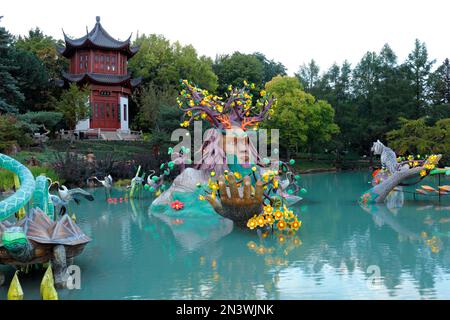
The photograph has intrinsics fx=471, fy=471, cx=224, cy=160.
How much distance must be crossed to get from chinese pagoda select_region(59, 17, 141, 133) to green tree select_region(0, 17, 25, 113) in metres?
5.88

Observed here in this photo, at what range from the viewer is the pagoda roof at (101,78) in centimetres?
3086

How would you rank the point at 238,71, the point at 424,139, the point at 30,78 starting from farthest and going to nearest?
the point at 238,71 → the point at 30,78 → the point at 424,139

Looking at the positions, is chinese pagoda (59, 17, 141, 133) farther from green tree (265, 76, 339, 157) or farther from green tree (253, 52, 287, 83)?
green tree (253, 52, 287, 83)

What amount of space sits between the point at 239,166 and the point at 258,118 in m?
1.37

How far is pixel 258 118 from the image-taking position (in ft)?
41.0

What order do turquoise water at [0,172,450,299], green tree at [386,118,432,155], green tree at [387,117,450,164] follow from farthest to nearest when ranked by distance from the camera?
green tree at [386,118,432,155] < green tree at [387,117,450,164] < turquoise water at [0,172,450,299]

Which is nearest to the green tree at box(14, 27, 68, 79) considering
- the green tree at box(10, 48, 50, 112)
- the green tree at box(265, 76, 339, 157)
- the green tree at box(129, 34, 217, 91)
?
the green tree at box(10, 48, 50, 112)

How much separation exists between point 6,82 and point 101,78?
7.91 m

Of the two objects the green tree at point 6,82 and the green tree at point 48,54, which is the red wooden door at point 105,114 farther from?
the green tree at point 6,82

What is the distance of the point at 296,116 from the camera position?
28.0m

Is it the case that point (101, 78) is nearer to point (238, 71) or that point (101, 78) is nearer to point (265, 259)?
point (238, 71)

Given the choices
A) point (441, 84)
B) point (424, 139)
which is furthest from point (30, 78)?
point (441, 84)

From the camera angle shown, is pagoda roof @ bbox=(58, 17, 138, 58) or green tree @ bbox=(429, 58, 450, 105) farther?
green tree @ bbox=(429, 58, 450, 105)

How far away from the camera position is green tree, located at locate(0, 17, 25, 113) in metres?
24.3
